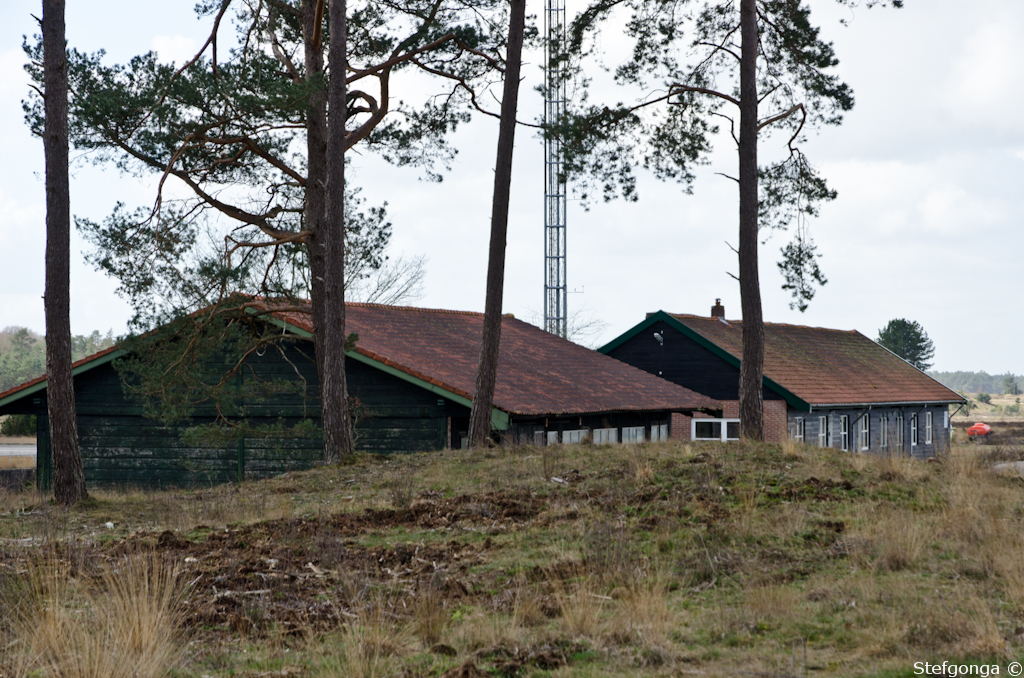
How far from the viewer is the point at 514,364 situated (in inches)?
1019

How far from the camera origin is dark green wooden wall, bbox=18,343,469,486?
71.0 feet

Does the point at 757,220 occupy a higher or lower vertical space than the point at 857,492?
higher

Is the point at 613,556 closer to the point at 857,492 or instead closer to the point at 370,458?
the point at 857,492

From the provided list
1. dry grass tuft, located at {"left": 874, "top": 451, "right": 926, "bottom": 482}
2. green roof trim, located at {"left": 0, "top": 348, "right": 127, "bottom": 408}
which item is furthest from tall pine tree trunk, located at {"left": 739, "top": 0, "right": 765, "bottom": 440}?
green roof trim, located at {"left": 0, "top": 348, "right": 127, "bottom": 408}

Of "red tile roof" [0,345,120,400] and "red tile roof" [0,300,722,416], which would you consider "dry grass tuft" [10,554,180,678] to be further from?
"red tile roof" [0,345,120,400]

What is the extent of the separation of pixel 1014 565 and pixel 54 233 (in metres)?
12.8

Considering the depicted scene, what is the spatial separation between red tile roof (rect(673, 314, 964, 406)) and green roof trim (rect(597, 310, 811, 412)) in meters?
0.18

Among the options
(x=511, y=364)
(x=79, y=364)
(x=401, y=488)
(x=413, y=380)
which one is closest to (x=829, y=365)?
(x=511, y=364)

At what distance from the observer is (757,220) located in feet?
62.6

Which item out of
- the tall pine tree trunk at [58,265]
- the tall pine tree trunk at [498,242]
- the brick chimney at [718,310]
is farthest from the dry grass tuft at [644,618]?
the brick chimney at [718,310]

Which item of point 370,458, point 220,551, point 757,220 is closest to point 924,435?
point 757,220

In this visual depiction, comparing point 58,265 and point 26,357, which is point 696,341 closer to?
point 58,265

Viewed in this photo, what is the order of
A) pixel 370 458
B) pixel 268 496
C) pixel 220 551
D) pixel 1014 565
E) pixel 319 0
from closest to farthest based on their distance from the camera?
pixel 1014 565, pixel 220 551, pixel 268 496, pixel 370 458, pixel 319 0

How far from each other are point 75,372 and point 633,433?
14.9m
